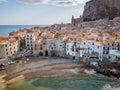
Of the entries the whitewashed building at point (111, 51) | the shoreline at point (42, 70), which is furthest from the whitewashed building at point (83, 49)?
the shoreline at point (42, 70)

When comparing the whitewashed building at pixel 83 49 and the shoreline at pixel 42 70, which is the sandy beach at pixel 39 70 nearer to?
the shoreline at pixel 42 70

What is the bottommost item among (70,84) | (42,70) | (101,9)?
(70,84)

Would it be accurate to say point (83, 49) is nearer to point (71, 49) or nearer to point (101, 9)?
point (71, 49)

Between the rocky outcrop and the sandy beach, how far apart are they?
8281cm

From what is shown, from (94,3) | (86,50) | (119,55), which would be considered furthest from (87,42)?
(94,3)

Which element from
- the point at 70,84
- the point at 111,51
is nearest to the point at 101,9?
the point at 111,51

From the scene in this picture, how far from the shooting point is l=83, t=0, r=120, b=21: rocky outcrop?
12669 centimetres

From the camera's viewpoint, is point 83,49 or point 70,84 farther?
point 83,49

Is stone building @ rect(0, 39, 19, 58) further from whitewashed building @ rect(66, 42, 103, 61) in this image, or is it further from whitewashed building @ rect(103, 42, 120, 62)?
whitewashed building @ rect(103, 42, 120, 62)

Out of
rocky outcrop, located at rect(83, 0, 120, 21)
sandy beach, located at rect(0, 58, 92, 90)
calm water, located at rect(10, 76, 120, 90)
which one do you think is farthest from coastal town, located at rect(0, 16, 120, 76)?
rocky outcrop, located at rect(83, 0, 120, 21)

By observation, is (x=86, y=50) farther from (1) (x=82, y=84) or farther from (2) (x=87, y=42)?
(1) (x=82, y=84)

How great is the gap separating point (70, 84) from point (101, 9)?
99.0m

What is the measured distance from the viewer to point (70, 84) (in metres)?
43.0

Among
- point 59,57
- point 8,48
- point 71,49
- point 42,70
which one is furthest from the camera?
point 8,48
